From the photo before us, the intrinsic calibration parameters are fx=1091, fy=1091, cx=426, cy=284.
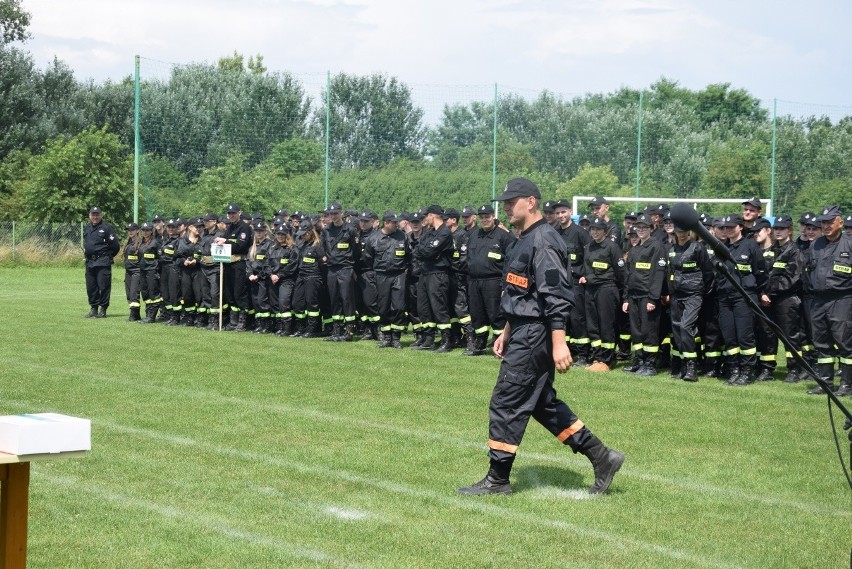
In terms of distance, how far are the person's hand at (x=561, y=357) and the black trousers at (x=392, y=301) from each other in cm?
1040

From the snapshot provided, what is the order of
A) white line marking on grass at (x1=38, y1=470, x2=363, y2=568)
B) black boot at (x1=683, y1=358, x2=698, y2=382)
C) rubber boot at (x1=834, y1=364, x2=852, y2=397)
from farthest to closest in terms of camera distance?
black boot at (x1=683, y1=358, x2=698, y2=382), rubber boot at (x1=834, y1=364, x2=852, y2=397), white line marking on grass at (x1=38, y1=470, x2=363, y2=568)

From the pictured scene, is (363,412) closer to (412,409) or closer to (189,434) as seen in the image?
(412,409)

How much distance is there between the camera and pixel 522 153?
96.8 feet

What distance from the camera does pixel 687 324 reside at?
14195mm

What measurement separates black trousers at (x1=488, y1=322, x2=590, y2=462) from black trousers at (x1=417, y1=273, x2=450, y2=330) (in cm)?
954

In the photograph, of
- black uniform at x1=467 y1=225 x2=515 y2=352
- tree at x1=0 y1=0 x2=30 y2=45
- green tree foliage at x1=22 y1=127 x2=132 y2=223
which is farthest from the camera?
tree at x1=0 y1=0 x2=30 y2=45


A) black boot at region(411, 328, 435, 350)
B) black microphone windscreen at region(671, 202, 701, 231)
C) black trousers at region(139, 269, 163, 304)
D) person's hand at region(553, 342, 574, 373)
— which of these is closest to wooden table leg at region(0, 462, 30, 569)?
black microphone windscreen at region(671, 202, 701, 231)

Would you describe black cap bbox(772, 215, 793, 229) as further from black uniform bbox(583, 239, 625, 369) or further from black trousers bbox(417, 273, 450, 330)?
black trousers bbox(417, 273, 450, 330)

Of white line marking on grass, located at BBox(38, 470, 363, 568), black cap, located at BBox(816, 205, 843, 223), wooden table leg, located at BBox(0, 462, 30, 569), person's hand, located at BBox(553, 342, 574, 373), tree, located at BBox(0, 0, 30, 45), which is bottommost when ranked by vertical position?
white line marking on grass, located at BBox(38, 470, 363, 568)

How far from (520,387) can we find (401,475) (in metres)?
1.32

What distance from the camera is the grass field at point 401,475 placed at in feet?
21.4

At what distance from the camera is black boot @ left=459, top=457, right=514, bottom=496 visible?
25.7 feet

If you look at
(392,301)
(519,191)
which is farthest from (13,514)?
(392,301)

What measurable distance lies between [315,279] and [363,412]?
851 centimetres
